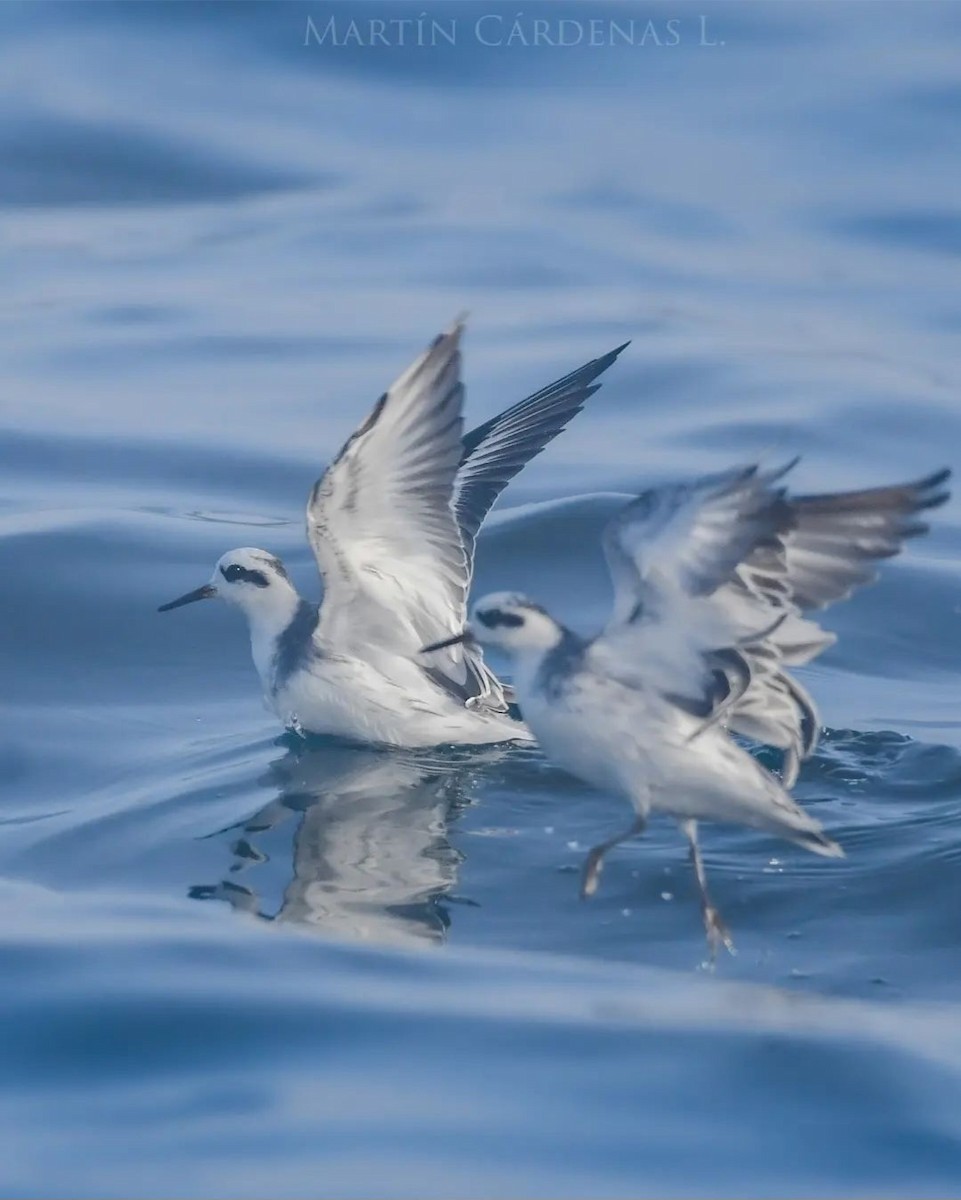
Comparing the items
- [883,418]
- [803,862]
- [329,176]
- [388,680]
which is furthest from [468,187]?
[803,862]

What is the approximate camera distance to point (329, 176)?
22.0 metres

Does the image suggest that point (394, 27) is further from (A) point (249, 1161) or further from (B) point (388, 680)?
(A) point (249, 1161)

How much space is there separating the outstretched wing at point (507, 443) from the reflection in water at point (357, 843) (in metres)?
1.38

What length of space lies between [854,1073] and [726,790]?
48.7 inches

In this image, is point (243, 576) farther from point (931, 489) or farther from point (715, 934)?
point (931, 489)

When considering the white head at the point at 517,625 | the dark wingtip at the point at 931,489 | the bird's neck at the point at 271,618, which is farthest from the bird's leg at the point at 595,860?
the bird's neck at the point at 271,618

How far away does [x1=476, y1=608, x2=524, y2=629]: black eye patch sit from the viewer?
7.62m

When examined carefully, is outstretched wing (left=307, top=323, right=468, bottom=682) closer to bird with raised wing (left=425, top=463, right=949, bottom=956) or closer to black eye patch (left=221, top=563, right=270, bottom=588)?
black eye patch (left=221, top=563, right=270, bottom=588)

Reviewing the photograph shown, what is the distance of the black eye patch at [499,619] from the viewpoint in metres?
7.62

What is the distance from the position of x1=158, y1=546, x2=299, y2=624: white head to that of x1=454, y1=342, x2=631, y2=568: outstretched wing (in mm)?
933

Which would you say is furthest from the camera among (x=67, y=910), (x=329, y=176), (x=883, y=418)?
(x=329, y=176)

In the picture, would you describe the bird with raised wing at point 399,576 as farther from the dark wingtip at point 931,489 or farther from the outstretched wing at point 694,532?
the dark wingtip at point 931,489

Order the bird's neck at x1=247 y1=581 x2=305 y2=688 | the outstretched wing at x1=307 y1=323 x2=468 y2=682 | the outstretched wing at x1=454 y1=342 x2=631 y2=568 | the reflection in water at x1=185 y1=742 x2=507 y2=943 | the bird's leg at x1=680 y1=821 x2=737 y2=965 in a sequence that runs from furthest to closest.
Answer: the outstretched wing at x1=454 y1=342 x2=631 y2=568 → the bird's neck at x1=247 y1=581 x2=305 y2=688 → the outstretched wing at x1=307 y1=323 x2=468 y2=682 → the reflection in water at x1=185 y1=742 x2=507 y2=943 → the bird's leg at x1=680 y1=821 x2=737 y2=965

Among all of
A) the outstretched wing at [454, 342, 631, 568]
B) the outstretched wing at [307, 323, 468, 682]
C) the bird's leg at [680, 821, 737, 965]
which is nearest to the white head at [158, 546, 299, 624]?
the outstretched wing at [307, 323, 468, 682]
